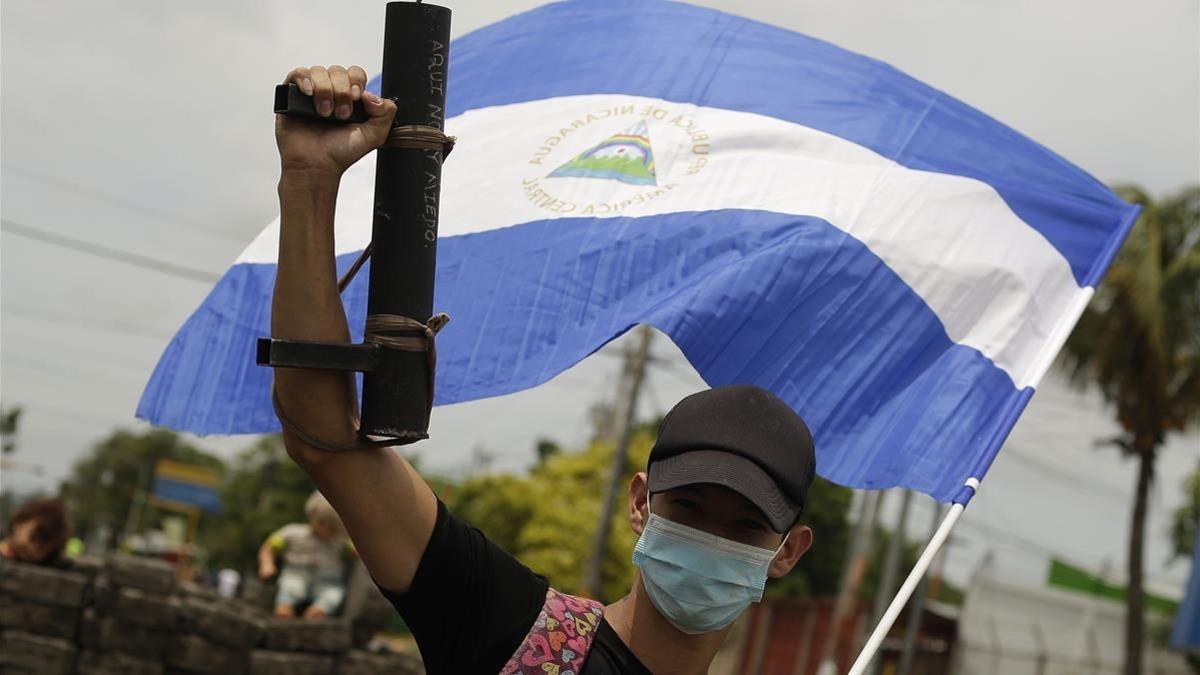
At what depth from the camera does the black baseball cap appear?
2844 millimetres

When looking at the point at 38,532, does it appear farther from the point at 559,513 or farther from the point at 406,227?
the point at 559,513

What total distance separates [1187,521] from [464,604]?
3531cm

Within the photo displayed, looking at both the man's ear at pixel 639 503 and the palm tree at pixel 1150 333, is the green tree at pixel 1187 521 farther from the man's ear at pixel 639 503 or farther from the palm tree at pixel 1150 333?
the man's ear at pixel 639 503

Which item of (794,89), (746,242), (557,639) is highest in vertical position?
(794,89)

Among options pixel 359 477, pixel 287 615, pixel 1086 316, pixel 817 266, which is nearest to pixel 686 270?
pixel 817 266

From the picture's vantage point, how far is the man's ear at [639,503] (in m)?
3.06

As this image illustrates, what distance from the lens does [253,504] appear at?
9969 cm

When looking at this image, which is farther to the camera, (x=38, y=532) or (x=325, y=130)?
(x=38, y=532)

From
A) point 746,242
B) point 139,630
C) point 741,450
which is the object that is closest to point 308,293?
point 741,450

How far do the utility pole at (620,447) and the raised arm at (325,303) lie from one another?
89.9 feet

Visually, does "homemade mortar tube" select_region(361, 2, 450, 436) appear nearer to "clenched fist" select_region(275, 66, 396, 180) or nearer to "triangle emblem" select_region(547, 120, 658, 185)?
"clenched fist" select_region(275, 66, 396, 180)

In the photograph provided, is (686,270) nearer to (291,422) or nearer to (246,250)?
(246,250)

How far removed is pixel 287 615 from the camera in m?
11.2

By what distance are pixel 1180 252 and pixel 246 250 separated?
23.4 m
